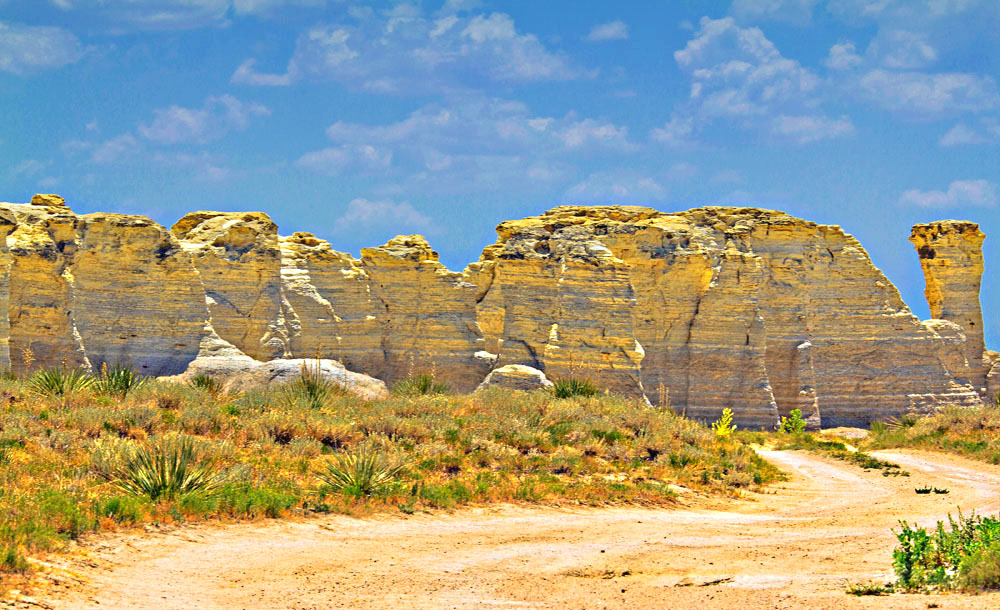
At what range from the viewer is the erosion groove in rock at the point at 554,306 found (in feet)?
95.3

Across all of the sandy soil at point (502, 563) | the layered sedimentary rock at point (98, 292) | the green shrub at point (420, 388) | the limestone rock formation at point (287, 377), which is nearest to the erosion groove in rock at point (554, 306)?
the layered sedimentary rock at point (98, 292)

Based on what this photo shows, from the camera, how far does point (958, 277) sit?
152ft

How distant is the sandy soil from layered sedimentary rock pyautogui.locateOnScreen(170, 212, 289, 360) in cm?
2223

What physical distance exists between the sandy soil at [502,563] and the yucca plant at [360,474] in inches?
34.1

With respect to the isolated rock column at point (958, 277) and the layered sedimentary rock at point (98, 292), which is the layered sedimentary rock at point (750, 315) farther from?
the layered sedimentary rock at point (98, 292)

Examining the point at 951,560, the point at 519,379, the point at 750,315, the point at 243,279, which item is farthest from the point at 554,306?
the point at 951,560

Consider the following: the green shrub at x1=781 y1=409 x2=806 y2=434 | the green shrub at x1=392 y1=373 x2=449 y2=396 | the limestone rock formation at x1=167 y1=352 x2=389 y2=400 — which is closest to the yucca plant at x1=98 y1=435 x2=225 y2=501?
the limestone rock formation at x1=167 y1=352 x2=389 y2=400

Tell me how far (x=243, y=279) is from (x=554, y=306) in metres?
11.1

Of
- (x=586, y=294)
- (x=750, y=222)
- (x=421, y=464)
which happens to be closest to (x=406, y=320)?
(x=586, y=294)

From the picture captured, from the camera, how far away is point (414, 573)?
9.24 metres

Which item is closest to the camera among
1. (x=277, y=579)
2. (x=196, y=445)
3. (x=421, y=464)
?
(x=277, y=579)

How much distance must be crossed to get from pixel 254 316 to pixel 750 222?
20.8 metres

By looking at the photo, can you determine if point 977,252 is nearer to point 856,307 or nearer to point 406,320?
point 856,307

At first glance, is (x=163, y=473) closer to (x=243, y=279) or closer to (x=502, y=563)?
(x=502, y=563)
